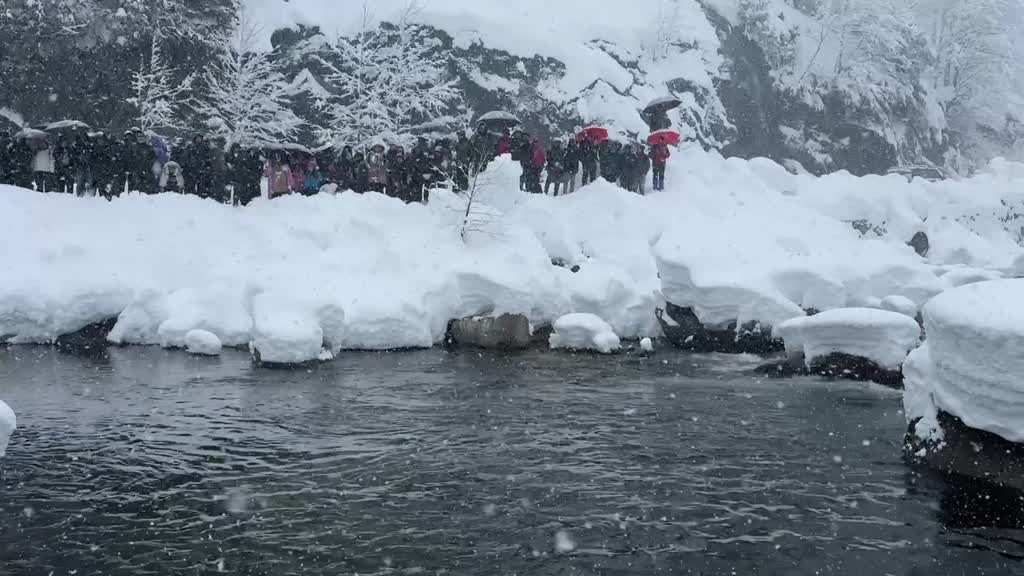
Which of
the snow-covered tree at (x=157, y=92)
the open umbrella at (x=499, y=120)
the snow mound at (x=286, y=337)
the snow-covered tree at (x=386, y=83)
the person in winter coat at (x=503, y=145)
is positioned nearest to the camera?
the snow mound at (x=286, y=337)

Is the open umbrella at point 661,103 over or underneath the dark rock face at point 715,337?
over

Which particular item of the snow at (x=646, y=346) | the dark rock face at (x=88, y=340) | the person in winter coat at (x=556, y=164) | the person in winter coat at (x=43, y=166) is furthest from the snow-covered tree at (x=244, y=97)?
the snow at (x=646, y=346)

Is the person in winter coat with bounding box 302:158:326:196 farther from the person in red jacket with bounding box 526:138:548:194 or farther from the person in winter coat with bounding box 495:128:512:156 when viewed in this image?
the person in red jacket with bounding box 526:138:548:194

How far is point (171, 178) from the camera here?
21016 mm

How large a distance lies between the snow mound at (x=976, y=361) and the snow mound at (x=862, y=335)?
4.74 m

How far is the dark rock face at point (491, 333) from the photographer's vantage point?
18.0 metres

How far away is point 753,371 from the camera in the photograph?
51.7 ft

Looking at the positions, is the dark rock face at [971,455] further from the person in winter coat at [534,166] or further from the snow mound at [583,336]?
the person in winter coat at [534,166]

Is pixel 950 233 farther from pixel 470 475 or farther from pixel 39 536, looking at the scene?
pixel 39 536

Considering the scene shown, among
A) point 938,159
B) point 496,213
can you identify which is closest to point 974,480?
point 496,213

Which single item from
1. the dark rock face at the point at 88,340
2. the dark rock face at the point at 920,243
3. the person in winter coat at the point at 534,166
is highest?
the person in winter coat at the point at 534,166

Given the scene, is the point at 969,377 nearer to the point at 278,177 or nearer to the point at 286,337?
the point at 286,337

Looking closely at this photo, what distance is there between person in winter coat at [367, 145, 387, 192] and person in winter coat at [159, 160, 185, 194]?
193 inches

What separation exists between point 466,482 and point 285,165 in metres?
15.5
